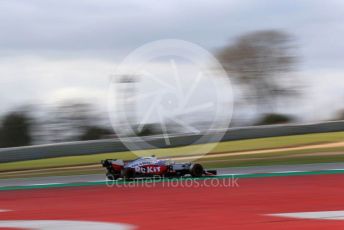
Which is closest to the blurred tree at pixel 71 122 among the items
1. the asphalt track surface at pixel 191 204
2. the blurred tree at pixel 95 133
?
the blurred tree at pixel 95 133

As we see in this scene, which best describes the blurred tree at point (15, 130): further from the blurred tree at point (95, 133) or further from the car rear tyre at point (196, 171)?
the car rear tyre at point (196, 171)

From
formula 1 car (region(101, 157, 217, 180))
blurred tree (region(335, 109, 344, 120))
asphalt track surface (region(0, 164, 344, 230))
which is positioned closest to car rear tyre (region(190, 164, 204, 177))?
formula 1 car (region(101, 157, 217, 180))

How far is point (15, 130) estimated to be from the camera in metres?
46.1

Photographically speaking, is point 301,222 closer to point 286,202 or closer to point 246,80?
point 286,202

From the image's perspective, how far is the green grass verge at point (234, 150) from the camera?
26484 millimetres

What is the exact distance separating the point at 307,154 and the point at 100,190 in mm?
14752

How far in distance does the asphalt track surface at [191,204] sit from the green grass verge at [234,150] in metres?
8.71

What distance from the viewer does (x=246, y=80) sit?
46.5m

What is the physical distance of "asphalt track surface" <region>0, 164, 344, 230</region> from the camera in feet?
27.7

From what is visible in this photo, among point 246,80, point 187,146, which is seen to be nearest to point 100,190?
point 187,146

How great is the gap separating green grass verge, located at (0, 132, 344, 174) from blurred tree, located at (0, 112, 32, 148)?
15.7 meters

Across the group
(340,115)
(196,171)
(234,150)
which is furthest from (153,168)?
(340,115)

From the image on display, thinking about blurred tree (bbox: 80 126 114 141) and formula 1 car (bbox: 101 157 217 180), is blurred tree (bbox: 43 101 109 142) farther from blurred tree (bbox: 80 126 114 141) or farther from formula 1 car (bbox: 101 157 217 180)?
formula 1 car (bbox: 101 157 217 180)

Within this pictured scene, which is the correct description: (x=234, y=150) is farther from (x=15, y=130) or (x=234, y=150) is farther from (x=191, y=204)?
(x=15, y=130)
